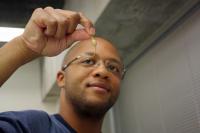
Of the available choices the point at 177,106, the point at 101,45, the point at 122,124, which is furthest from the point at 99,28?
the point at 122,124

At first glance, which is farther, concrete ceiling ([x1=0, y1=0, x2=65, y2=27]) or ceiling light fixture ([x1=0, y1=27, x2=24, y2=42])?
ceiling light fixture ([x1=0, y1=27, x2=24, y2=42])

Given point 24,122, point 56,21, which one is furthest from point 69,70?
point 56,21

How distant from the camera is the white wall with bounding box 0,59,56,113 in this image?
3.23 metres

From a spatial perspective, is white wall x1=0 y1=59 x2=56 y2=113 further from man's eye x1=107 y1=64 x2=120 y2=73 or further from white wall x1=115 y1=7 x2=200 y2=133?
man's eye x1=107 y1=64 x2=120 y2=73

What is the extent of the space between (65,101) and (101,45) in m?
0.33

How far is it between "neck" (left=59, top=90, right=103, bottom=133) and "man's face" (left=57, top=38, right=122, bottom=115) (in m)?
0.04

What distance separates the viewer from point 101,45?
56.8 inches


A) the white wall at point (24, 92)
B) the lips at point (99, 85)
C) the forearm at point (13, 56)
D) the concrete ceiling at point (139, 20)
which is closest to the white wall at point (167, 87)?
the concrete ceiling at point (139, 20)

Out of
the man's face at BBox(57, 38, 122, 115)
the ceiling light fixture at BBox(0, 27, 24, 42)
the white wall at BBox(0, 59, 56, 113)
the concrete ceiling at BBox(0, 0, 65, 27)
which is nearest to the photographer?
the man's face at BBox(57, 38, 122, 115)

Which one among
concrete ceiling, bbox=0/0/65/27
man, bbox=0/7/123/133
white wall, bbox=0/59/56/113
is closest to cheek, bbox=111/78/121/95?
man, bbox=0/7/123/133

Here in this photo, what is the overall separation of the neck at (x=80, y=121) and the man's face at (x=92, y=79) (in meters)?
0.04

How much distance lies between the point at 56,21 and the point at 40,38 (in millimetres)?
92

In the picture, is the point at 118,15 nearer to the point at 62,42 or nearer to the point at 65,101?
the point at 65,101

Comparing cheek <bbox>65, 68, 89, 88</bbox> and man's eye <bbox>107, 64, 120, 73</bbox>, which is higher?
man's eye <bbox>107, 64, 120, 73</bbox>
